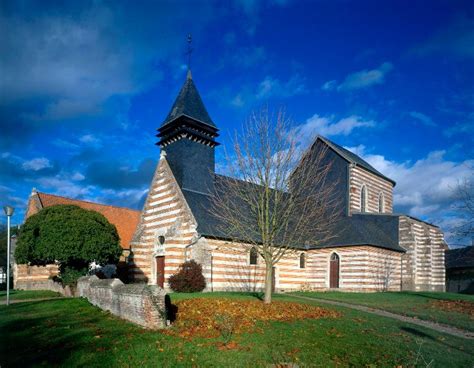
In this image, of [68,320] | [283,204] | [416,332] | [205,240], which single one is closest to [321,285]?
[205,240]

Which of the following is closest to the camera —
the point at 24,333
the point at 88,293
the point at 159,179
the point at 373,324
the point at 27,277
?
the point at 24,333

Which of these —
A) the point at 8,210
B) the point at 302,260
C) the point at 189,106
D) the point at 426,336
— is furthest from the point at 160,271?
the point at 426,336

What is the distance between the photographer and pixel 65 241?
20.0 m

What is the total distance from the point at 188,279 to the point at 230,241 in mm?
4118

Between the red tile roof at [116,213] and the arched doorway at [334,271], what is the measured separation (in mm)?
19159

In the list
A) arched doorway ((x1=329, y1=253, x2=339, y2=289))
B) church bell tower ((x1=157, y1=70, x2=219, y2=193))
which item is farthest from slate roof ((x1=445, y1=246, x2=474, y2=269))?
church bell tower ((x1=157, y1=70, x2=219, y2=193))

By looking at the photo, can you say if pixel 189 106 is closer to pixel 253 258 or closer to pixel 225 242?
pixel 225 242

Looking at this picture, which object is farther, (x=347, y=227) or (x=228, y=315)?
(x=347, y=227)

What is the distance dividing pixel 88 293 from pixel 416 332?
1366 centimetres

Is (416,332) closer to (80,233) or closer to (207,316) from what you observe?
(207,316)

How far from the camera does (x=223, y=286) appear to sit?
78.2 ft

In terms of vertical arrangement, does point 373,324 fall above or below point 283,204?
Answer: below

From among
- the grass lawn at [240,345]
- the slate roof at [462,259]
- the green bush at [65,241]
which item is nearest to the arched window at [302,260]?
the green bush at [65,241]

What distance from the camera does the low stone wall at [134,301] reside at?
38.4ft
